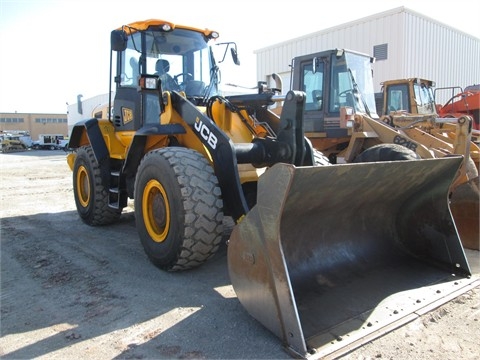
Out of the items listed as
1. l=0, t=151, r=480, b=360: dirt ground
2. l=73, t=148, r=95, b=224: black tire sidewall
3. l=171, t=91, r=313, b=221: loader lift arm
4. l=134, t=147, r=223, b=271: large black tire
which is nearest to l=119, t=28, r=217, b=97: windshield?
l=171, t=91, r=313, b=221: loader lift arm

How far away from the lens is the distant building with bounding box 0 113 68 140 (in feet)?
216

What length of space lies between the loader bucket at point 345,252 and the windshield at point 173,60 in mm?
2396

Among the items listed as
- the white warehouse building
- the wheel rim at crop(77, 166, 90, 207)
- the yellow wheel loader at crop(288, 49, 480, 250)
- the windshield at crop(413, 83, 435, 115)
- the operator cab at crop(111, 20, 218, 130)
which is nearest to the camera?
the operator cab at crop(111, 20, 218, 130)

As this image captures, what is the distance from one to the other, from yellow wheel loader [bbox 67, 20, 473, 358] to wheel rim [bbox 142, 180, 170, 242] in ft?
0.04

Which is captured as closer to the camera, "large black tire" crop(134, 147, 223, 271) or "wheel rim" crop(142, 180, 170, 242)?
"large black tire" crop(134, 147, 223, 271)

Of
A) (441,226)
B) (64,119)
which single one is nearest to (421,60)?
(441,226)

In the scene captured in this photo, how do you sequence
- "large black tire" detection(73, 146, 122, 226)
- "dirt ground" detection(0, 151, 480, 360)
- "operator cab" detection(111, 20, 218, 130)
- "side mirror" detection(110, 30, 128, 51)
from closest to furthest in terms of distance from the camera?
1. "dirt ground" detection(0, 151, 480, 360)
2. "side mirror" detection(110, 30, 128, 51)
3. "operator cab" detection(111, 20, 218, 130)
4. "large black tire" detection(73, 146, 122, 226)

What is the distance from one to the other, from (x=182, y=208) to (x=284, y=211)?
88cm

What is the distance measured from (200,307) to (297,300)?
75 cm

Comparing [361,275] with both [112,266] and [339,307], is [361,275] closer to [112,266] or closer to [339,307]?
[339,307]

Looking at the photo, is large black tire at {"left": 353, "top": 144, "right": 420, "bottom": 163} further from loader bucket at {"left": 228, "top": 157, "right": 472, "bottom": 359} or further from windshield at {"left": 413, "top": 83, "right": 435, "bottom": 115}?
windshield at {"left": 413, "top": 83, "right": 435, "bottom": 115}

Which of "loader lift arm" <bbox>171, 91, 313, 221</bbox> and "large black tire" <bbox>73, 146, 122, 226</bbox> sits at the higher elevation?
"loader lift arm" <bbox>171, 91, 313, 221</bbox>

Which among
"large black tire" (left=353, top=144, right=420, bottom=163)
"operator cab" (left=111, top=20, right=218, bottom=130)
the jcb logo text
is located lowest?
"large black tire" (left=353, top=144, right=420, bottom=163)

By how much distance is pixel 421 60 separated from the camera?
14.8 metres
